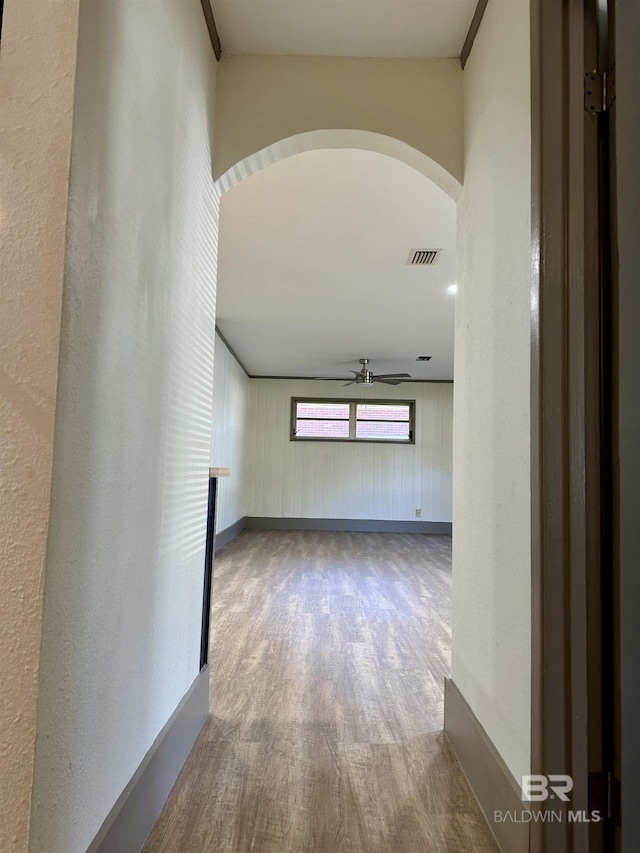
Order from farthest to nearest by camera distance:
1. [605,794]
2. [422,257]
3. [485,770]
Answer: [422,257]
[485,770]
[605,794]

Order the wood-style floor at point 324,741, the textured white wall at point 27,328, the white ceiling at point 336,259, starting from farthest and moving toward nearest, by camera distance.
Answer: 1. the white ceiling at point 336,259
2. the wood-style floor at point 324,741
3. the textured white wall at point 27,328

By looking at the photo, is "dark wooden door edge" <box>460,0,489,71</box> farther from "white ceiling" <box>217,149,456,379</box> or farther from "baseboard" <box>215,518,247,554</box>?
"baseboard" <box>215,518,247,554</box>

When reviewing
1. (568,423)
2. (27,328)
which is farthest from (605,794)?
(27,328)

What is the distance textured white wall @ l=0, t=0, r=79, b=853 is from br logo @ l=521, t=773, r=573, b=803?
933 millimetres

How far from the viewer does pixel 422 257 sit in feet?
11.4

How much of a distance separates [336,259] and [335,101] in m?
1.72

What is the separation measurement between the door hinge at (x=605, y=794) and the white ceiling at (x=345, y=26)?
87.4 inches

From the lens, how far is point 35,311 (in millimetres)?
768

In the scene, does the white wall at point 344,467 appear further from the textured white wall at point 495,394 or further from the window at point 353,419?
the textured white wall at point 495,394

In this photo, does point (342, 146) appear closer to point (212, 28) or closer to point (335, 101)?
point (335, 101)

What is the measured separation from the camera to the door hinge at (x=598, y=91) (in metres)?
1.05

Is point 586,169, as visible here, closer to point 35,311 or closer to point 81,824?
point 35,311

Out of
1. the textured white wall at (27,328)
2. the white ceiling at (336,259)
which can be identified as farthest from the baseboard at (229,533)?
the textured white wall at (27,328)

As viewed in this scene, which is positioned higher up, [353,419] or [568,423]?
[353,419]
